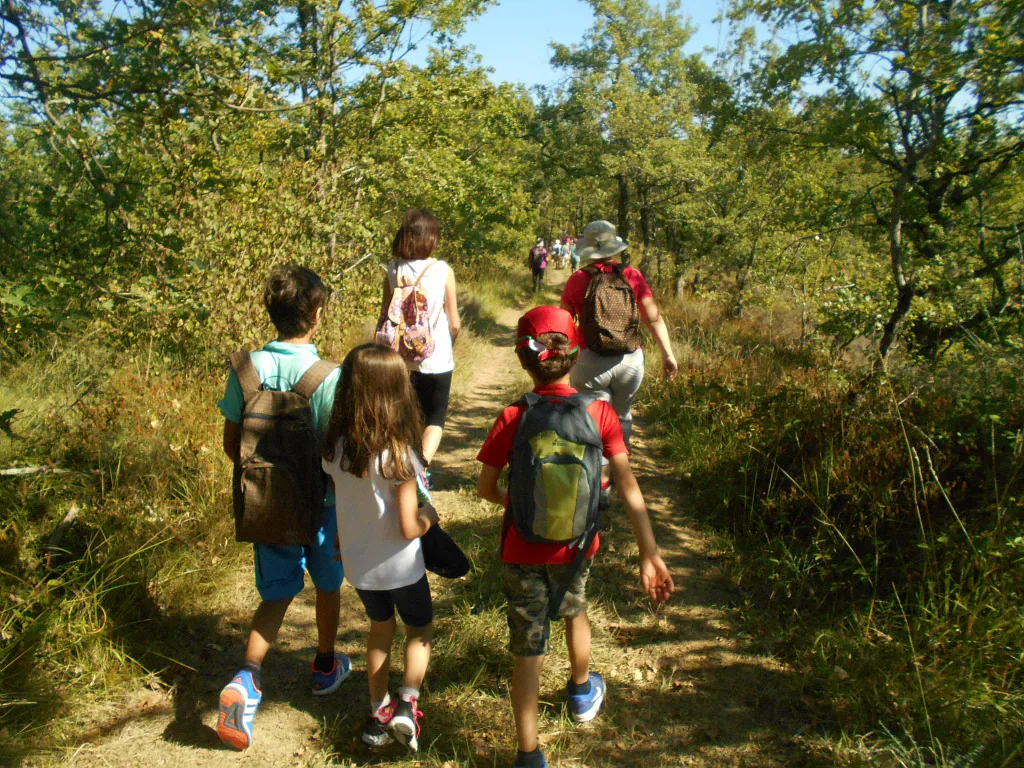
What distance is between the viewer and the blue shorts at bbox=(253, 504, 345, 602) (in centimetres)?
256

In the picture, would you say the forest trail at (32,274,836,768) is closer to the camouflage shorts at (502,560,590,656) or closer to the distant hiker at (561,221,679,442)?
the camouflage shorts at (502,560,590,656)

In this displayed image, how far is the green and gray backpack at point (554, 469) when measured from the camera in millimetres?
2139

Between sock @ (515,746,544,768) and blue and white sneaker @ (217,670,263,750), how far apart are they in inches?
38.2

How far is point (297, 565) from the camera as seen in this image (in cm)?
262

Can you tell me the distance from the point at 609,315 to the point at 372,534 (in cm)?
199

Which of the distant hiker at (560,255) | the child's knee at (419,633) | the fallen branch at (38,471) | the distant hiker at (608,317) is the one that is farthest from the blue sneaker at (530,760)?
the distant hiker at (560,255)

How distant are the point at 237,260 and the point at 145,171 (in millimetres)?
1101

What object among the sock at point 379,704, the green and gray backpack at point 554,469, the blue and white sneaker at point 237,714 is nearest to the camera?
the green and gray backpack at point 554,469

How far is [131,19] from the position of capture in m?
3.25

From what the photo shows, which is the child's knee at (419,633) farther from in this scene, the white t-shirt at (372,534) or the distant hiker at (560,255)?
the distant hiker at (560,255)

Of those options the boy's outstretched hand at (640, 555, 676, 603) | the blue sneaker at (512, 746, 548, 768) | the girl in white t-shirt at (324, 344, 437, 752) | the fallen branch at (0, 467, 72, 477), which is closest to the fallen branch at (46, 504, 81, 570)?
the fallen branch at (0, 467, 72, 477)

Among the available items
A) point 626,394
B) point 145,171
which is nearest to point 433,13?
point 145,171

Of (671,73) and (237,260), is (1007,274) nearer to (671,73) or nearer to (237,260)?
(237,260)

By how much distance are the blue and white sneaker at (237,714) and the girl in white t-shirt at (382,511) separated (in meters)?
0.42
